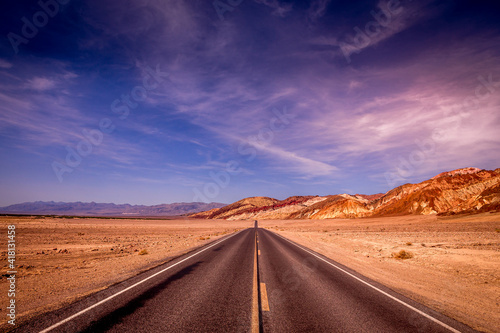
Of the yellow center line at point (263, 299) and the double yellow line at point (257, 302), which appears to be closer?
the double yellow line at point (257, 302)

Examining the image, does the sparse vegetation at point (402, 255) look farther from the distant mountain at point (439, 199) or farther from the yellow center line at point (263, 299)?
the distant mountain at point (439, 199)

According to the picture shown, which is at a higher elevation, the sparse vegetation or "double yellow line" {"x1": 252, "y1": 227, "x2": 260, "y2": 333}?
"double yellow line" {"x1": 252, "y1": 227, "x2": 260, "y2": 333}

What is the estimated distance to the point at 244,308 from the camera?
224 inches

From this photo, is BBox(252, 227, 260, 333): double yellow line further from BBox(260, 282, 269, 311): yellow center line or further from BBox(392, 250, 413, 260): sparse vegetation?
BBox(392, 250, 413, 260): sparse vegetation

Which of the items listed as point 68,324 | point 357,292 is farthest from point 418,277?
point 68,324

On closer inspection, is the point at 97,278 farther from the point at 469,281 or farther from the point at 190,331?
the point at 469,281

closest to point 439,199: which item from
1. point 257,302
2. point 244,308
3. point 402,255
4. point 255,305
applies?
point 402,255

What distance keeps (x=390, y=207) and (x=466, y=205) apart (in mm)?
24489

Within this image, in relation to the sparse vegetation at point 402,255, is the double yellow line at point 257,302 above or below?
→ above

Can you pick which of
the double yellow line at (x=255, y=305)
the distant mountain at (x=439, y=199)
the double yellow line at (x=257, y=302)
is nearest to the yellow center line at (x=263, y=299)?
the double yellow line at (x=257, y=302)

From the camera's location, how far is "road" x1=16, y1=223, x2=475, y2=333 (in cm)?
475

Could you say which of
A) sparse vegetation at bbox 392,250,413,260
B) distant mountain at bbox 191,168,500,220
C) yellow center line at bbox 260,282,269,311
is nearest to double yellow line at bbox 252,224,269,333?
yellow center line at bbox 260,282,269,311

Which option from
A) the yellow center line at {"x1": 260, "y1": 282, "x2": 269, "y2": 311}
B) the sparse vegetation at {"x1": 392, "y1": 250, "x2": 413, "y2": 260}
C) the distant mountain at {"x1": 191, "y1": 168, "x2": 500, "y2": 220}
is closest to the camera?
the yellow center line at {"x1": 260, "y1": 282, "x2": 269, "y2": 311}

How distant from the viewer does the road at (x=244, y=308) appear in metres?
4.75
